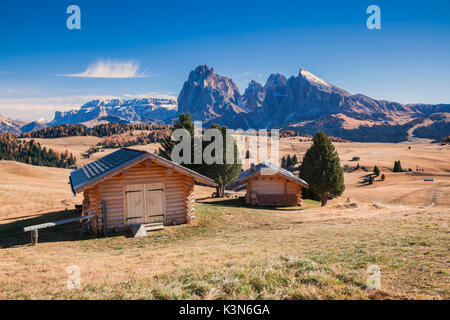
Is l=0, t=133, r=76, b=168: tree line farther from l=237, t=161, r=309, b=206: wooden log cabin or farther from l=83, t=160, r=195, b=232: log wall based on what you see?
l=83, t=160, r=195, b=232: log wall

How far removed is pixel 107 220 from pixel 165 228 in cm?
338

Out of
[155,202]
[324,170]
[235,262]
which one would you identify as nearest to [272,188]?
[324,170]

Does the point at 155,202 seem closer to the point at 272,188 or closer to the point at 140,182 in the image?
the point at 140,182

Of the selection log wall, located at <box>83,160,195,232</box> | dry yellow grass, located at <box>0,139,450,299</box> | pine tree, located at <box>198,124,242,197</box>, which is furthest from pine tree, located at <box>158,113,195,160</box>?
dry yellow grass, located at <box>0,139,450,299</box>

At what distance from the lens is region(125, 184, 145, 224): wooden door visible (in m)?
15.8

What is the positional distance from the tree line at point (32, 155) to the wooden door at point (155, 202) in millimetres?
115021

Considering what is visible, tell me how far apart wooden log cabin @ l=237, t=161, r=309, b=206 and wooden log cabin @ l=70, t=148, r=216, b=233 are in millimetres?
12614

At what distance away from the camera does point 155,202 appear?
16453 mm

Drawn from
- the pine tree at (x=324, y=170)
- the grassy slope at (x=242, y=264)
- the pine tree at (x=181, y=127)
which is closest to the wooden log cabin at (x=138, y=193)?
the grassy slope at (x=242, y=264)

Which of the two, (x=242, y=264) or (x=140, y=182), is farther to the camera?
(x=140, y=182)

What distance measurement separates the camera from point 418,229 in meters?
12.1

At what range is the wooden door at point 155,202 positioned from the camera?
16297mm

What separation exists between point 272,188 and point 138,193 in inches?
668
